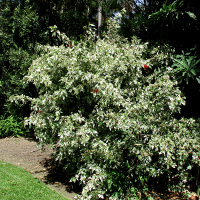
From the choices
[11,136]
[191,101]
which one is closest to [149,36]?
[191,101]

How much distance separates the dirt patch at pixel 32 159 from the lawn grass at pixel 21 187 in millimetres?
238

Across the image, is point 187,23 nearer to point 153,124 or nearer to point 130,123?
point 153,124

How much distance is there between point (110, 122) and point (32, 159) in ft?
10.3

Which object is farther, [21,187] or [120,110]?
[21,187]

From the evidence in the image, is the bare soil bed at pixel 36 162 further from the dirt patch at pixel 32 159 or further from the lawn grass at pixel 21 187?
the lawn grass at pixel 21 187

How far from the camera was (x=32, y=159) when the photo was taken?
619 centimetres

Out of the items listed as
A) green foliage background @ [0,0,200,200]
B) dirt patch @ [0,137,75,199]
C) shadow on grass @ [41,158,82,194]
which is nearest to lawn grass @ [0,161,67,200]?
dirt patch @ [0,137,75,199]

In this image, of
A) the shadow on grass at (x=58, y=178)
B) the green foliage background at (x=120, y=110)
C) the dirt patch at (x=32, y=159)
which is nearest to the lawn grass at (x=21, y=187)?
the dirt patch at (x=32, y=159)

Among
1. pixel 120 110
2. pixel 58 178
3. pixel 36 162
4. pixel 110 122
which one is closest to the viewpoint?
pixel 110 122

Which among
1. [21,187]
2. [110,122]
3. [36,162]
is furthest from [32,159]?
[110,122]

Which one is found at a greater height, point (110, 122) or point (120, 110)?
point (120, 110)

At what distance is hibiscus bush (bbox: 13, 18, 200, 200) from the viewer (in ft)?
13.2

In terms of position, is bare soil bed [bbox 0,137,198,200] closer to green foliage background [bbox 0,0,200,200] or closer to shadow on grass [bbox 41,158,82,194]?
shadow on grass [bbox 41,158,82,194]

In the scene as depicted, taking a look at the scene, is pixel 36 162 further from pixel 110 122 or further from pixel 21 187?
pixel 110 122
